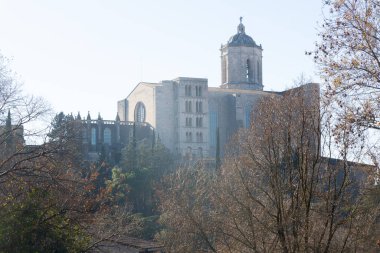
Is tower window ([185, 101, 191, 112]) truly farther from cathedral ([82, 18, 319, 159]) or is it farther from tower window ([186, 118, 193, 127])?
tower window ([186, 118, 193, 127])

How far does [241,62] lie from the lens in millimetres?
77562

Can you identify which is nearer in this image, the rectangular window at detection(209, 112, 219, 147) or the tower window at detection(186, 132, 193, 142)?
the tower window at detection(186, 132, 193, 142)

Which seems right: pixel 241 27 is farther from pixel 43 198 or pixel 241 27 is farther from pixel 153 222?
pixel 43 198

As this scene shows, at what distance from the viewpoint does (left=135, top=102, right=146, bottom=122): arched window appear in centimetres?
7056

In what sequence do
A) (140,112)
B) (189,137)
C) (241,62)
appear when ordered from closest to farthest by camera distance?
(189,137)
(140,112)
(241,62)

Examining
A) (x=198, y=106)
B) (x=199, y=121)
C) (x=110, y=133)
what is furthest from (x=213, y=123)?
(x=110, y=133)

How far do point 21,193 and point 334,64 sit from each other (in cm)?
775

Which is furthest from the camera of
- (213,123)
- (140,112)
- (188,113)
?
(140,112)

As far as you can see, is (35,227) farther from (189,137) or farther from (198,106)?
(198,106)

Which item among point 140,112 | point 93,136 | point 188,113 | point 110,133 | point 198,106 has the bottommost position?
point 93,136

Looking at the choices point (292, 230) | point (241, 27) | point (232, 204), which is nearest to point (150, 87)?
point (241, 27)

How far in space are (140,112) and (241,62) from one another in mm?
14615

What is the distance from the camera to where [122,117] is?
248 ft

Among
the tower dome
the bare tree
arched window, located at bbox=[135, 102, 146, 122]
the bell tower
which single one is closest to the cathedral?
arched window, located at bbox=[135, 102, 146, 122]
